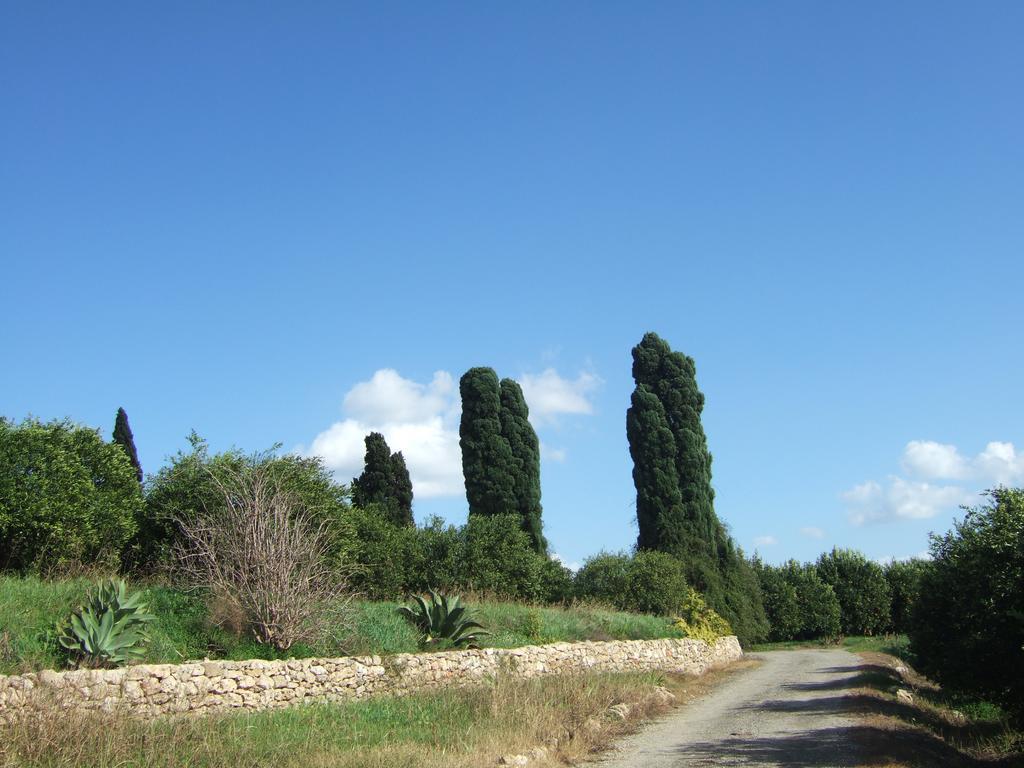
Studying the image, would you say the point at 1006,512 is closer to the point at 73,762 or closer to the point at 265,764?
the point at 265,764

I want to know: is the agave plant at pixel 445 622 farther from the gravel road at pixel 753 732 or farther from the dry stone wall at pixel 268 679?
the gravel road at pixel 753 732

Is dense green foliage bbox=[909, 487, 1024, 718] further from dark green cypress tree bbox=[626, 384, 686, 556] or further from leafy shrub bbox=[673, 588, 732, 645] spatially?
dark green cypress tree bbox=[626, 384, 686, 556]

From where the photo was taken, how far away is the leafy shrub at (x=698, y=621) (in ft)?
102

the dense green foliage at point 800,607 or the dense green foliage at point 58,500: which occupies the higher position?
the dense green foliage at point 58,500

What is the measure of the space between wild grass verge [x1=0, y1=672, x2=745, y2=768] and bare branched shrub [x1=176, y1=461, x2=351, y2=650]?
214 cm

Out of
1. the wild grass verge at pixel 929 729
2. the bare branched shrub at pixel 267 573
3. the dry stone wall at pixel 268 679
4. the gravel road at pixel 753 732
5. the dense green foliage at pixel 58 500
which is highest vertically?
the dense green foliage at pixel 58 500

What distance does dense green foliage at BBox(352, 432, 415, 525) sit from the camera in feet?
122

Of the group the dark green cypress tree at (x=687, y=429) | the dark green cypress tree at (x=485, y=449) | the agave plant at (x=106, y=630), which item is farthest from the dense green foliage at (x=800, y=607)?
the agave plant at (x=106, y=630)

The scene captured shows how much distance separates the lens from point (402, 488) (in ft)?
124

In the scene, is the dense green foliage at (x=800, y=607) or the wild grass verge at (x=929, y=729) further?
the dense green foliage at (x=800, y=607)

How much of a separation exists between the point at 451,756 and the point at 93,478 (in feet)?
44.3

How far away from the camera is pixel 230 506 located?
1747 centimetres

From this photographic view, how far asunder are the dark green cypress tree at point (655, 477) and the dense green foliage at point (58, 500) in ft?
84.6

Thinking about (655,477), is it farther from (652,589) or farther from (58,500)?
(58,500)
